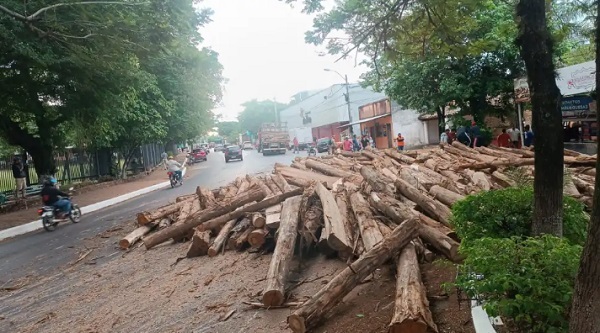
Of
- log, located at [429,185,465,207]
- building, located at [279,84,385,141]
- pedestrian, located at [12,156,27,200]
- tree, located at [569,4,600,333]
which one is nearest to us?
tree, located at [569,4,600,333]

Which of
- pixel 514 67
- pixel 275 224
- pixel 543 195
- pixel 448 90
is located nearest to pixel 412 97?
pixel 448 90

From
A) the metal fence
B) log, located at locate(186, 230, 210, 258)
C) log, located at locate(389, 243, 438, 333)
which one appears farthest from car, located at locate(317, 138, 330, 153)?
log, located at locate(389, 243, 438, 333)

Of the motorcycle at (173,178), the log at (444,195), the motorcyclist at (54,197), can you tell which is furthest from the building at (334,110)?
the log at (444,195)

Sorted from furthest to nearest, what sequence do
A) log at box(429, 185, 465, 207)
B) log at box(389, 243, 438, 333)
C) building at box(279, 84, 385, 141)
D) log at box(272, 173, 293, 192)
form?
building at box(279, 84, 385, 141)
log at box(272, 173, 293, 192)
log at box(429, 185, 465, 207)
log at box(389, 243, 438, 333)

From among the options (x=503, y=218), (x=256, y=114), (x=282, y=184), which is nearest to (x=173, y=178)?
(x=282, y=184)

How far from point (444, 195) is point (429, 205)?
1.99ft

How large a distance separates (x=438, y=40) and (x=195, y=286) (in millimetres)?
4970

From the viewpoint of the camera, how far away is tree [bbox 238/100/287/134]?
99438 mm

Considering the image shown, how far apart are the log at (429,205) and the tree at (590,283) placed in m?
3.09

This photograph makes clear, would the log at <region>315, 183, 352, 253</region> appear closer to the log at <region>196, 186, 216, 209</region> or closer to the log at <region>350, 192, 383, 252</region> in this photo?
the log at <region>350, 192, 383, 252</region>

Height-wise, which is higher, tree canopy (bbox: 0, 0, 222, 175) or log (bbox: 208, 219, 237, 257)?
tree canopy (bbox: 0, 0, 222, 175)

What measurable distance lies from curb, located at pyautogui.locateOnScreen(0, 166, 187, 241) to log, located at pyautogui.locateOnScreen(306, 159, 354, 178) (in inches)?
327

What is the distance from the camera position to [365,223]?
5.84 metres

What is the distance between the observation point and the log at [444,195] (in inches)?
252
